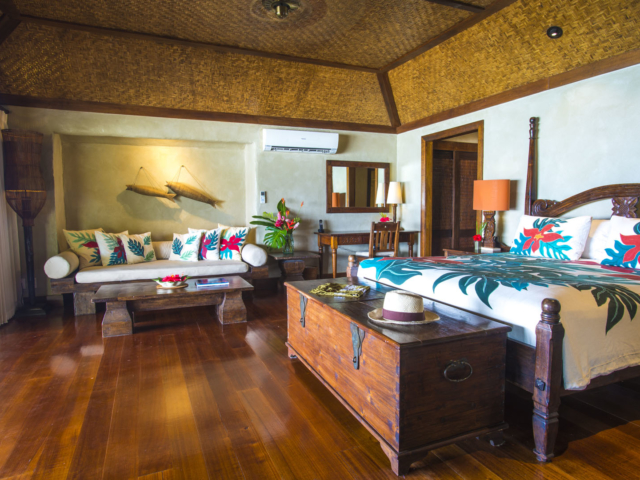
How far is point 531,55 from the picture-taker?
384 cm

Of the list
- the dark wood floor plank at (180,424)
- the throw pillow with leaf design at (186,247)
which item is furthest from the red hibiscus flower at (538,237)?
the throw pillow with leaf design at (186,247)

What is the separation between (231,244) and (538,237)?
11.0 ft

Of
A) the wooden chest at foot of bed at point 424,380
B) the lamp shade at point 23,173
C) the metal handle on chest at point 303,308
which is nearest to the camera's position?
the wooden chest at foot of bed at point 424,380

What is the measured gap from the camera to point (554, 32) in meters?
3.46

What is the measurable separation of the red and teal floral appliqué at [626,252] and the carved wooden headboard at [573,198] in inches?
21.5

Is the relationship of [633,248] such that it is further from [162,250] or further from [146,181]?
[146,181]

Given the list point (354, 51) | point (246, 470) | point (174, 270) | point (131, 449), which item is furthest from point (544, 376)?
point (354, 51)

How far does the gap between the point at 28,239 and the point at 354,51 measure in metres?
4.02

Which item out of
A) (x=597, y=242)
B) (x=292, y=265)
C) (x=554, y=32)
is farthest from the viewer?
(x=292, y=265)

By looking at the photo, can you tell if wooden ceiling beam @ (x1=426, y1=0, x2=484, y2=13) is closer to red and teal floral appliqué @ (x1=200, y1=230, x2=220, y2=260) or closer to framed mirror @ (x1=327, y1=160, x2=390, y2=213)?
framed mirror @ (x1=327, y1=160, x2=390, y2=213)

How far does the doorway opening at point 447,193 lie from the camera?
5719 millimetres

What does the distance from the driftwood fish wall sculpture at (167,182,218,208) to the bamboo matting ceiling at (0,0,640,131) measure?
1.03 meters

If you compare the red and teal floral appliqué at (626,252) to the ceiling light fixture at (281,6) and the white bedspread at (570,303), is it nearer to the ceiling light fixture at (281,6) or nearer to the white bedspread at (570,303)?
the white bedspread at (570,303)

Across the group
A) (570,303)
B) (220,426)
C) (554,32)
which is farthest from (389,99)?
(220,426)
